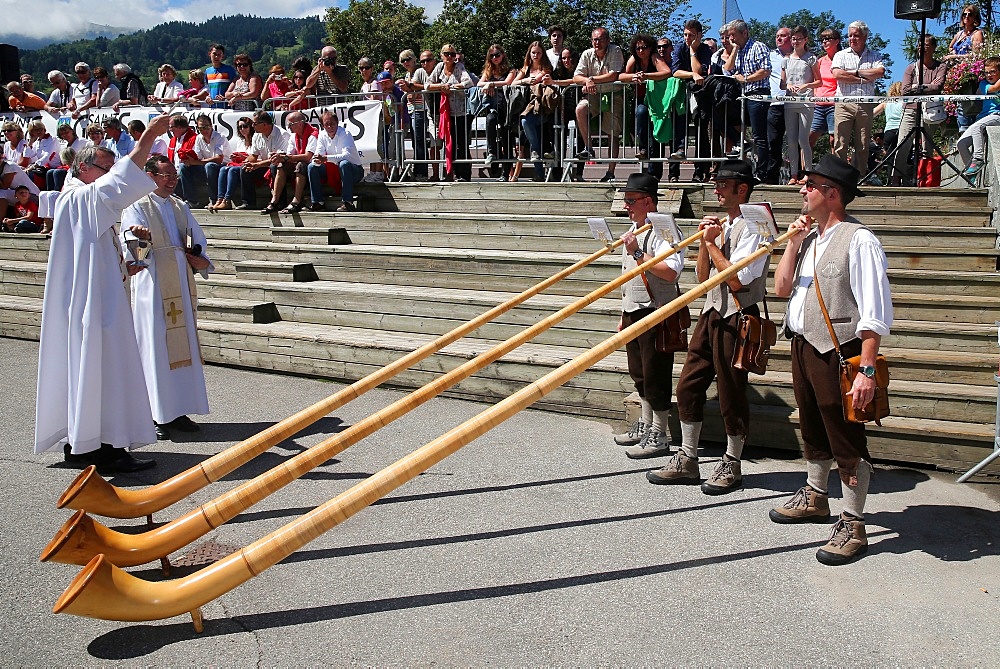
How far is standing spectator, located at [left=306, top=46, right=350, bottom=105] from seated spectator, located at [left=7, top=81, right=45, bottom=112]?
6581 millimetres

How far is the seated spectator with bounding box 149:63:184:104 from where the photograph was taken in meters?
15.8

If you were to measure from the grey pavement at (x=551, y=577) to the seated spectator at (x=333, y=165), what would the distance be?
250 inches

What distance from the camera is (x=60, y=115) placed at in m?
16.3

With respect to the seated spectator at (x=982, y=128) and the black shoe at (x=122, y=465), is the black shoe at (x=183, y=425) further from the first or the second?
the seated spectator at (x=982, y=128)

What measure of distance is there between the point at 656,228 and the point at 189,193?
398 inches

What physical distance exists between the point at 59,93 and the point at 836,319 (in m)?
16.6

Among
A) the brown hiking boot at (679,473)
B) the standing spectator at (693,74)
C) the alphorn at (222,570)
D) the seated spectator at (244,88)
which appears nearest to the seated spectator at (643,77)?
the standing spectator at (693,74)

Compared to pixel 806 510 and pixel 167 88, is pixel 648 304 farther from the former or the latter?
pixel 167 88

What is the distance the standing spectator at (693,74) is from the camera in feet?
36.1

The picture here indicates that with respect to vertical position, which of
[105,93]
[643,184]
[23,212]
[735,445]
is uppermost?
[105,93]

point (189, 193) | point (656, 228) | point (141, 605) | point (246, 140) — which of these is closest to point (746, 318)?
point (656, 228)

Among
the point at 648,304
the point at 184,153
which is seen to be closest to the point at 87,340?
the point at 648,304

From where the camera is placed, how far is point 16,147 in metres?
15.8

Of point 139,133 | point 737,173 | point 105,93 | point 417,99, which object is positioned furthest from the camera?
point 105,93
